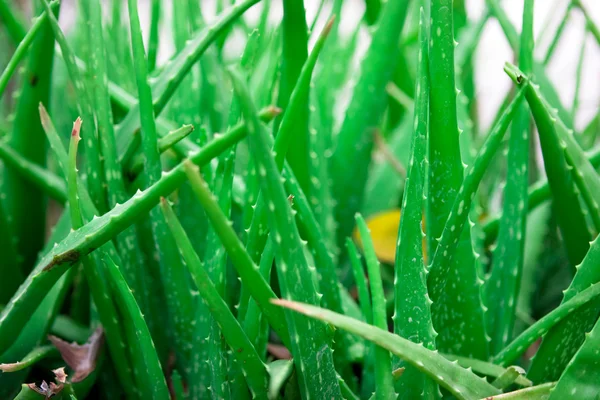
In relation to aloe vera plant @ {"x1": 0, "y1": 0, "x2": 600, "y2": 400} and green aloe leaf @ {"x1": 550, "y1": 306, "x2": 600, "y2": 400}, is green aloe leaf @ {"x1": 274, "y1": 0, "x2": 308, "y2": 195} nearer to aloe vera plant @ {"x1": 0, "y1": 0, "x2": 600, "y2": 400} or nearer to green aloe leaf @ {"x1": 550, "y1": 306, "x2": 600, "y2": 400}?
aloe vera plant @ {"x1": 0, "y1": 0, "x2": 600, "y2": 400}

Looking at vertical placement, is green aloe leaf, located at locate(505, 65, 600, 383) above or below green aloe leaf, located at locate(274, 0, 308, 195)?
below

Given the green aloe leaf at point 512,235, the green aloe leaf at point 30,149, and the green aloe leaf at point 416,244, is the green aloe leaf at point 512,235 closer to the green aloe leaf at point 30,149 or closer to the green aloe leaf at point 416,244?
the green aloe leaf at point 416,244

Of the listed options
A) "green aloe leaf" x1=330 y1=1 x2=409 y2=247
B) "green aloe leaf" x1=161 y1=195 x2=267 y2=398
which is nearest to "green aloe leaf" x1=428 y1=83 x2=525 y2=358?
"green aloe leaf" x1=161 y1=195 x2=267 y2=398

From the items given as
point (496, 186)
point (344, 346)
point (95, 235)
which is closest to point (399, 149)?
point (496, 186)

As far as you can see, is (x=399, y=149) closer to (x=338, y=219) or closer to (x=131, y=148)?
(x=338, y=219)

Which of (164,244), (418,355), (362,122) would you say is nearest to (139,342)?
(164,244)

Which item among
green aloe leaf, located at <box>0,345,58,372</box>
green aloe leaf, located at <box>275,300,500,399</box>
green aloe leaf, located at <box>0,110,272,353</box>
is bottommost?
green aloe leaf, located at <box>0,345,58,372</box>

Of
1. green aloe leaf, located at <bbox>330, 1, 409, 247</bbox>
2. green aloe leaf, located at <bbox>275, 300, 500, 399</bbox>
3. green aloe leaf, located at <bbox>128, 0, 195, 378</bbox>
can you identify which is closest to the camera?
green aloe leaf, located at <bbox>275, 300, 500, 399</bbox>

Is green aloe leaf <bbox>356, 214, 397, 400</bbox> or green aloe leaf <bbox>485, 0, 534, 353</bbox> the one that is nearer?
green aloe leaf <bbox>356, 214, 397, 400</bbox>

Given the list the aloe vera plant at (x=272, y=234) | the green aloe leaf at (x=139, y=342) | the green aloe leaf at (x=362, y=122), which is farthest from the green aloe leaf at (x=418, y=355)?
the green aloe leaf at (x=362, y=122)
